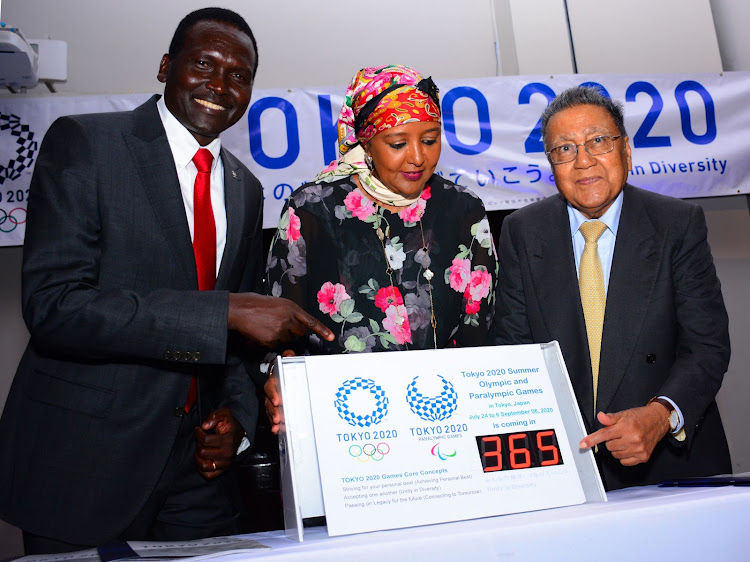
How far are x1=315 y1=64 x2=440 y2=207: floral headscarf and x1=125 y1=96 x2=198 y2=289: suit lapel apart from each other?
0.40 metres

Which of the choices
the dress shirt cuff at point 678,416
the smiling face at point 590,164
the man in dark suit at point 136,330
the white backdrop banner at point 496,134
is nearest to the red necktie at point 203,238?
the man in dark suit at point 136,330

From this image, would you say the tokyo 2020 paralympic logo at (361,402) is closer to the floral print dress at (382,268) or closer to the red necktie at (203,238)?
the floral print dress at (382,268)

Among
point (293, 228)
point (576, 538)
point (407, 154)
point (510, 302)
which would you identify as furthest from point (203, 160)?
point (576, 538)

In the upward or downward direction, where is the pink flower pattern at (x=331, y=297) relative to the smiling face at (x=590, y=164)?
downward

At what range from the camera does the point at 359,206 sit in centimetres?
183

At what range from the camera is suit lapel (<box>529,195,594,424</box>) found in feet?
5.74

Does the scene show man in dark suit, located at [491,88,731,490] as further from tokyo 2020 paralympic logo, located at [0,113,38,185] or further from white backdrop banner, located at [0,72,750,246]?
tokyo 2020 paralympic logo, located at [0,113,38,185]

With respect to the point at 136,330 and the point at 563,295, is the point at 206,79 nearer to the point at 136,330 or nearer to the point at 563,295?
the point at 136,330

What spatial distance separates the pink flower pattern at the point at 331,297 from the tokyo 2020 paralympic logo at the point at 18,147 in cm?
276

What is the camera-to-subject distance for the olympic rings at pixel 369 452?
1.12 metres

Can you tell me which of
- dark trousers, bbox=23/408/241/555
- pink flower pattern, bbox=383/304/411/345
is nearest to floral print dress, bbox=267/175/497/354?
pink flower pattern, bbox=383/304/411/345

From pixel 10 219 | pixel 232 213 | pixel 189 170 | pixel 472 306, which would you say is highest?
pixel 10 219

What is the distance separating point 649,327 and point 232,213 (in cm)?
114

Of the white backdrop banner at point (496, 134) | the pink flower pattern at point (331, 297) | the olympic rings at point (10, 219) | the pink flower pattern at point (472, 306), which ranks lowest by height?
the pink flower pattern at point (472, 306)
